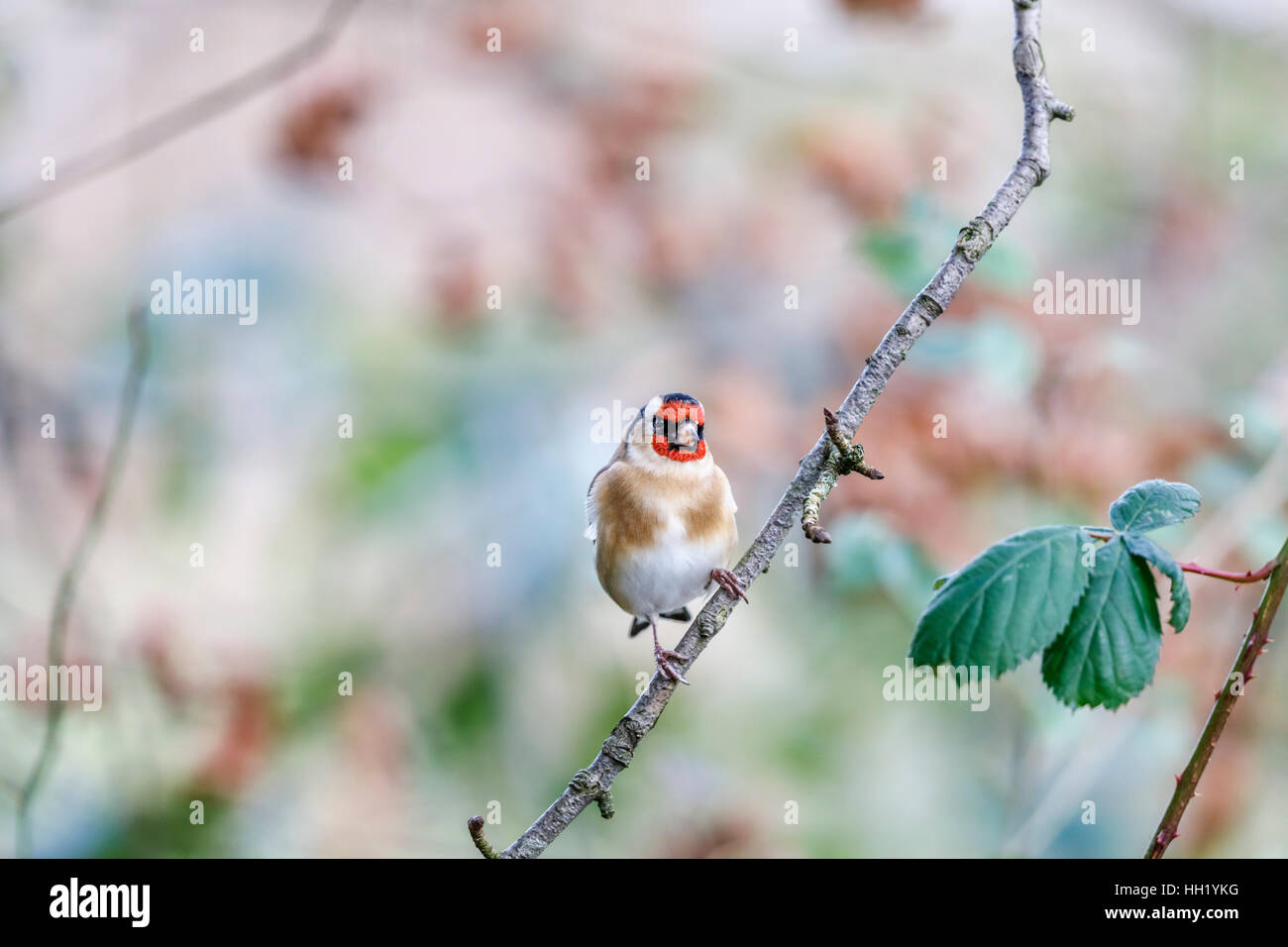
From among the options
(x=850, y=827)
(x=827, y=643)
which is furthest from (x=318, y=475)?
(x=850, y=827)

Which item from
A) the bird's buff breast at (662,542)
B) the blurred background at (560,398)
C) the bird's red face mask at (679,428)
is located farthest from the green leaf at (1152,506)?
the blurred background at (560,398)

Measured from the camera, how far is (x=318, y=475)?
13.6ft

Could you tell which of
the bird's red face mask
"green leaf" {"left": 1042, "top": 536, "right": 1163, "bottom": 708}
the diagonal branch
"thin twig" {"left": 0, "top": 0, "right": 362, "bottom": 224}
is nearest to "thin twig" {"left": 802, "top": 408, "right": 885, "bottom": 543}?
the diagonal branch

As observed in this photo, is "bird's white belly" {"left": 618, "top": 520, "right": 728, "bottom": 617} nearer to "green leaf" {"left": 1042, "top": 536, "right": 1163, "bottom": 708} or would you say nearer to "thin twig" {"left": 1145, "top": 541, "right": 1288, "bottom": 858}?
"green leaf" {"left": 1042, "top": 536, "right": 1163, "bottom": 708}

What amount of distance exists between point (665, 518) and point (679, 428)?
23 centimetres

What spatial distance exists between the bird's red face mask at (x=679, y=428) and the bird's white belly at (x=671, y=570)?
6.9 inches

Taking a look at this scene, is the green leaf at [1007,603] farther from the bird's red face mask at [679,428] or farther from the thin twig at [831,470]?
the bird's red face mask at [679,428]

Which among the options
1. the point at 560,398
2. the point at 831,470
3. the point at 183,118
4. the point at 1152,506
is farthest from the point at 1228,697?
the point at 183,118

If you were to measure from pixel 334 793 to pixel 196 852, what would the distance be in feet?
1.70

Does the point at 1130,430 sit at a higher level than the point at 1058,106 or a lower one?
lower

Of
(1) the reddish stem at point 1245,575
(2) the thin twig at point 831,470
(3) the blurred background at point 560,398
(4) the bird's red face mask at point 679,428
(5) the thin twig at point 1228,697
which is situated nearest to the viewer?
(5) the thin twig at point 1228,697

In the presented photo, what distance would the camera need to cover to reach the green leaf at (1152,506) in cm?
129

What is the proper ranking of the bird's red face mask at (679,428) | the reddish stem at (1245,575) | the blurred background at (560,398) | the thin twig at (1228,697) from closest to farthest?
the thin twig at (1228,697) → the reddish stem at (1245,575) → the bird's red face mask at (679,428) → the blurred background at (560,398)
